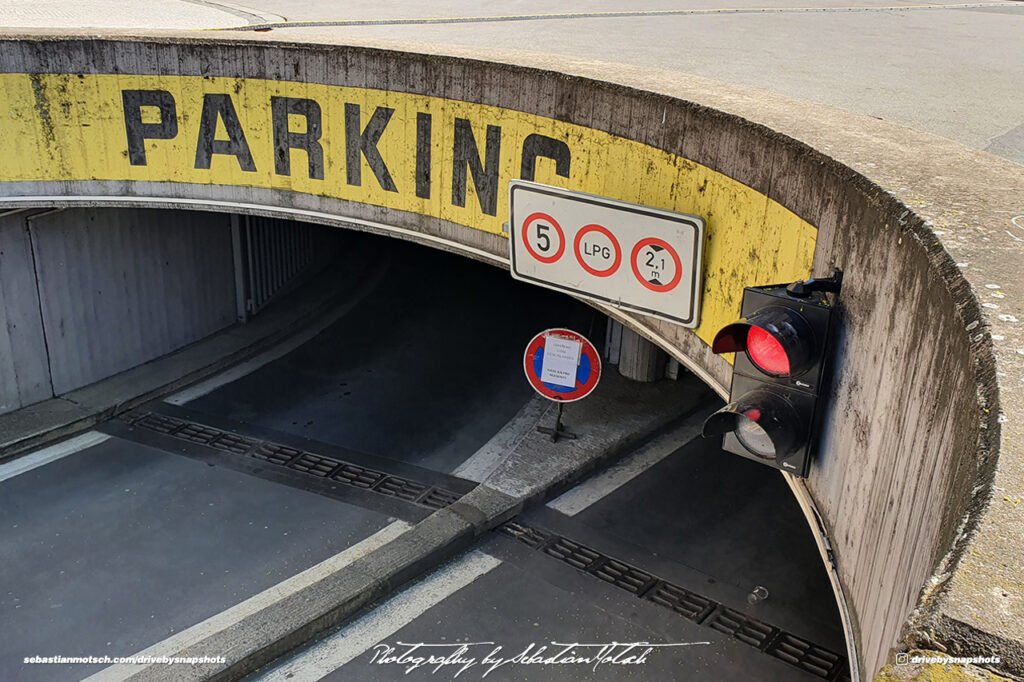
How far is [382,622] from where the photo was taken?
24.1 ft

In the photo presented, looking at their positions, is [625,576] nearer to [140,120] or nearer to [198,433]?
[198,433]

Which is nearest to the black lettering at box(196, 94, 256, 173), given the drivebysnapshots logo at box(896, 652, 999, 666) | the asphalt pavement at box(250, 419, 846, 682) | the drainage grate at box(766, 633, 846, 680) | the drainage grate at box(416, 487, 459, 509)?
the drainage grate at box(416, 487, 459, 509)

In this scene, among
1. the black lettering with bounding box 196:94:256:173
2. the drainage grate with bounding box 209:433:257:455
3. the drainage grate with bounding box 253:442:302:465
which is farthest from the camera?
the drainage grate with bounding box 209:433:257:455

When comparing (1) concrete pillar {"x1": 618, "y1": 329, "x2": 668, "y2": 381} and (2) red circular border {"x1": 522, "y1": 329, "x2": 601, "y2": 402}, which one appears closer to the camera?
(2) red circular border {"x1": 522, "y1": 329, "x2": 601, "y2": 402}

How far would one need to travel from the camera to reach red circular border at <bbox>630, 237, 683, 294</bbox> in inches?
231

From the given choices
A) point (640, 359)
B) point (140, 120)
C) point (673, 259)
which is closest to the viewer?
point (673, 259)

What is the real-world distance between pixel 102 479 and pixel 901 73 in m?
8.68

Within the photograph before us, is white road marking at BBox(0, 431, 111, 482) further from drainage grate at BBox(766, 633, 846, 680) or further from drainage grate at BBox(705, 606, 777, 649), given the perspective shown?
drainage grate at BBox(766, 633, 846, 680)

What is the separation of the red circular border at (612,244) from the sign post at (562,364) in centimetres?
244

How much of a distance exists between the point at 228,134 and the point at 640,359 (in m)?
5.03

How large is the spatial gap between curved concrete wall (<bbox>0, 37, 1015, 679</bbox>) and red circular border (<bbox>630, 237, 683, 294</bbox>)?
197 millimetres

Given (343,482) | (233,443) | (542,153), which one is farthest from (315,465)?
(542,153)

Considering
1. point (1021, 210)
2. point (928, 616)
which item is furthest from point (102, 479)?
point (928, 616)

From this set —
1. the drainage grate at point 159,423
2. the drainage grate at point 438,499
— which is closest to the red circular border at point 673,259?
the drainage grate at point 438,499
